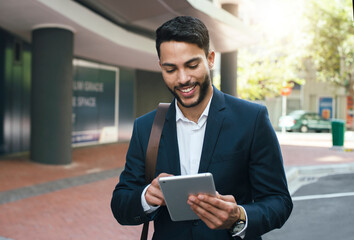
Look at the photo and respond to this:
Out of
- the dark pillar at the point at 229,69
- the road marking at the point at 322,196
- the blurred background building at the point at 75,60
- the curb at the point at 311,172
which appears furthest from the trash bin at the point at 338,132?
the road marking at the point at 322,196

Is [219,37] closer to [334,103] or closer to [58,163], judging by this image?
[58,163]

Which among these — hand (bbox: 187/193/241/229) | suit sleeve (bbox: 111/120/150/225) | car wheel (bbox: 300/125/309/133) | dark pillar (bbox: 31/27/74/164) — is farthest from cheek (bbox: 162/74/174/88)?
car wheel (bbox: 300/125/309/133)

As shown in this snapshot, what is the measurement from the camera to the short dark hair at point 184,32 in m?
1.73

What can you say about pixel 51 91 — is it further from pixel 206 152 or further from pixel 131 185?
pixel 206 152

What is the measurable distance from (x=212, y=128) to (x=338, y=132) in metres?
14.5

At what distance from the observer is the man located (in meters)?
1.74

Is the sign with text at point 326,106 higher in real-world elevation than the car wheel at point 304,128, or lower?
higher

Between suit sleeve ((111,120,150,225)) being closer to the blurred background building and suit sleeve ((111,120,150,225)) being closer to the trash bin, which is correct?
the blurred background building

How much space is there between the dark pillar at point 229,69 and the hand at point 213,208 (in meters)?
13.7

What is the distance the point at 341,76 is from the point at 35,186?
70.9ft

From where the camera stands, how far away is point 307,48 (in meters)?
26.6

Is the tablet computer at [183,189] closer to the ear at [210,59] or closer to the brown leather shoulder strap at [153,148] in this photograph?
the brown leather shoulder strap at [153,148]

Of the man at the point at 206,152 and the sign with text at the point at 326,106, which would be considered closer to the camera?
the man at the point at 206,152

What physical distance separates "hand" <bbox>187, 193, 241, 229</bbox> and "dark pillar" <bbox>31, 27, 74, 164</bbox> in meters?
9.61
